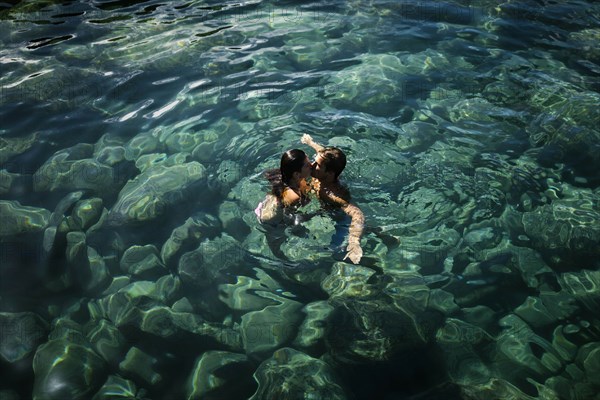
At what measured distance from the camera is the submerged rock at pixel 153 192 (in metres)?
5.47

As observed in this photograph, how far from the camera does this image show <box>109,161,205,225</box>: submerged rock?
547cm

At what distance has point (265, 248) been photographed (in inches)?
202

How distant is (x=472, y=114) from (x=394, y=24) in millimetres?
3119

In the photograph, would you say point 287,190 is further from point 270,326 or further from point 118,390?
point 118,390

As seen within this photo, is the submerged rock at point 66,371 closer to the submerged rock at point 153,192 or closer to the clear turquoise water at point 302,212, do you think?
the clear turquoise water at point 302,212

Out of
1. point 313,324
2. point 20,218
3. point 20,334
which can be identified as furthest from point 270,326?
point 20,218

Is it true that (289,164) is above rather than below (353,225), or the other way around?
above

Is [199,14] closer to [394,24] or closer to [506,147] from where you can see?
[394,24]

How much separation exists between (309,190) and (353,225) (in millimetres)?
672

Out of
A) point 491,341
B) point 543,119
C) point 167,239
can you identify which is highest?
point 543,119

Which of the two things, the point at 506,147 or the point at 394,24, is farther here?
the point at 394,24

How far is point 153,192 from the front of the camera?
575 cm

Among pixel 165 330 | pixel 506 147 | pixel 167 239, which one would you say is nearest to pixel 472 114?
pixel 506 147

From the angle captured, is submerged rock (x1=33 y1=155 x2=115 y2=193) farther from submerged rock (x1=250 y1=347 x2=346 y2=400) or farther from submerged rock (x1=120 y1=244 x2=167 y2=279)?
submerged rock (x1=250 y1=347 x2=346 y2=400)
